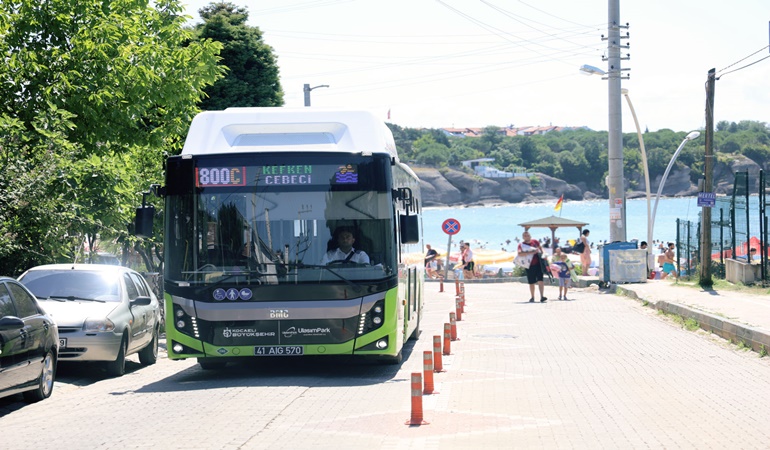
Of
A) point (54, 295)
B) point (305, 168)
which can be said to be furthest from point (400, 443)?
point (54, 295)

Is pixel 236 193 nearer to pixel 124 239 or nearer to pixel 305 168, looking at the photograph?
pixel 305 168

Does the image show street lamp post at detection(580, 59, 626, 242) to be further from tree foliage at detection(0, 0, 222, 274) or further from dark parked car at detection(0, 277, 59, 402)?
dark parked car at detection(0, 277, 59, 402)

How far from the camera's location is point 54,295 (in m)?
15.2

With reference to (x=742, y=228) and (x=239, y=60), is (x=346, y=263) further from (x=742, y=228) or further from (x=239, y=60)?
(x=239, y=60)

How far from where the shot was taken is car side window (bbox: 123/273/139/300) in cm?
1625

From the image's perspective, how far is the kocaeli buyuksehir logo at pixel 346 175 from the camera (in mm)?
13109

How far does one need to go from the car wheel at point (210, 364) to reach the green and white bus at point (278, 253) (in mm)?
1335

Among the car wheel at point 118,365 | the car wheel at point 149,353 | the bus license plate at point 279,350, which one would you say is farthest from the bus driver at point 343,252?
the car wheel at point 149,353

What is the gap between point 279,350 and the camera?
13.0 m

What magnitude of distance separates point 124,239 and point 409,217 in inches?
527

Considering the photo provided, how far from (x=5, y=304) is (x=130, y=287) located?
529 cm

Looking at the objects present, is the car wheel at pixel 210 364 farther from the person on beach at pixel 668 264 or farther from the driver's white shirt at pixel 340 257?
the person on beach at pixel 668 264

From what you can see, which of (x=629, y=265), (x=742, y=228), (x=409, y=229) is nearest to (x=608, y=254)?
(x=629, y=265)

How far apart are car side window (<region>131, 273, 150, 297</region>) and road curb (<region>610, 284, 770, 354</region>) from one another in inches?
378
